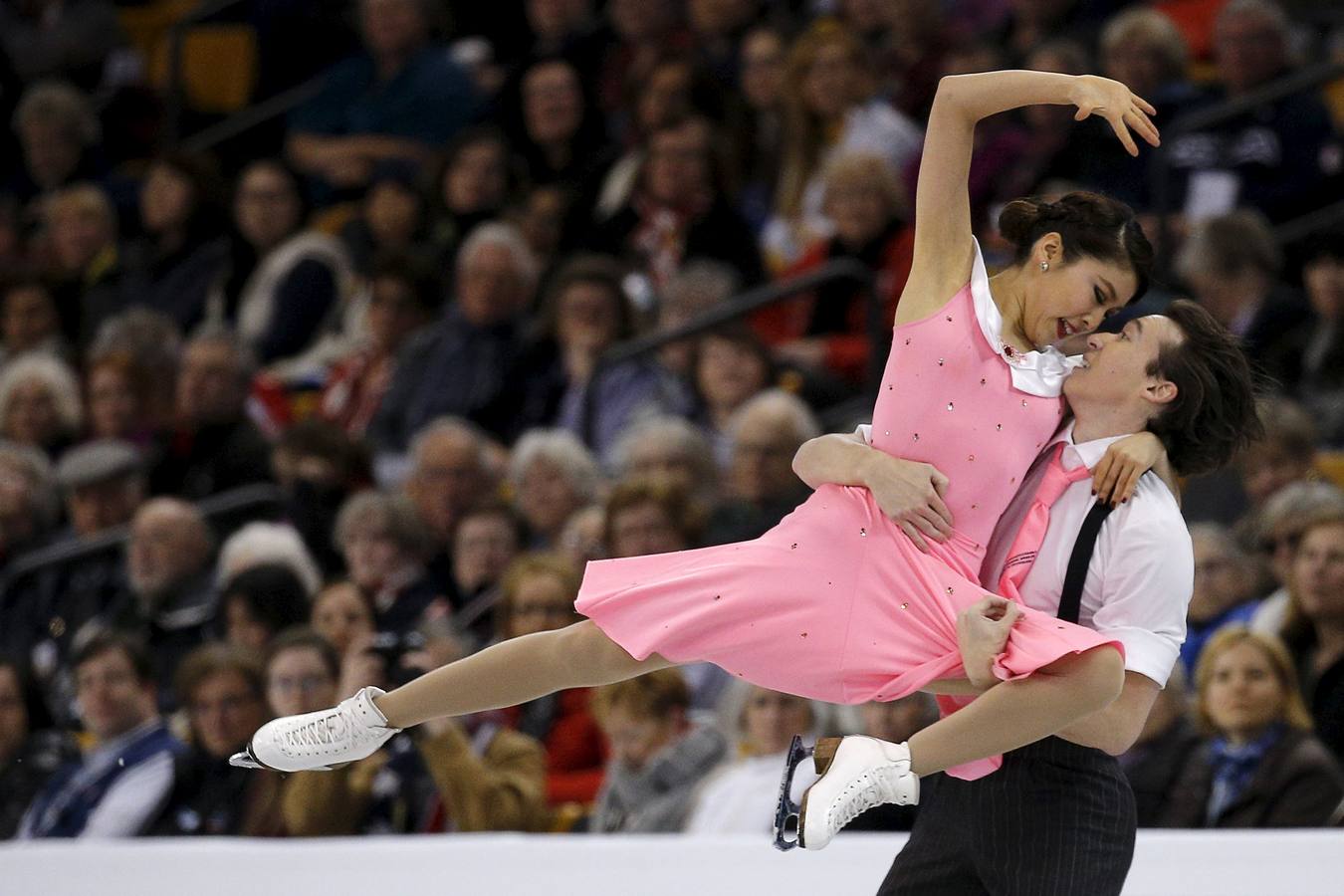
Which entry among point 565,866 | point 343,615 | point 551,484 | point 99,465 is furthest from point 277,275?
point 565,866

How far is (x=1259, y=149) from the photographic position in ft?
19.2

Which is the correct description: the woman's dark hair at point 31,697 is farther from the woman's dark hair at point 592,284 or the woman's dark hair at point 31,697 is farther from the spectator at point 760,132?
the spectator at point 760,132

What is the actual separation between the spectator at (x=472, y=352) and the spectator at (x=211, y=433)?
45cm

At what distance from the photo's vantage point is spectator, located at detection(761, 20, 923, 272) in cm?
675

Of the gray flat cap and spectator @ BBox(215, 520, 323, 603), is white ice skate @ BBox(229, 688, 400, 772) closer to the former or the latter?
spectator @ BBox(215, 520, 323, 603)

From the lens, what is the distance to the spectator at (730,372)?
5.91 m

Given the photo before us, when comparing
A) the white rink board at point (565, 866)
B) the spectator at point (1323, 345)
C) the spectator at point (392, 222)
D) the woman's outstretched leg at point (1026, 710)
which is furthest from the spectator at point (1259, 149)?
the woman's outstretched leg at point (1026, 710)

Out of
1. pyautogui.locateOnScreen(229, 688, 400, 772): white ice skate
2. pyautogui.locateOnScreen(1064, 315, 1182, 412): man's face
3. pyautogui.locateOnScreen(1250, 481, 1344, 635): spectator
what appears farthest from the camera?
pyautogui.locateOnScreen(1250, 481, 1344, 635): spectator

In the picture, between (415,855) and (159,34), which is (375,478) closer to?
(415,855)

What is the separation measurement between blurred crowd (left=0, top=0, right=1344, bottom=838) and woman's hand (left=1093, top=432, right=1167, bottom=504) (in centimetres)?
39

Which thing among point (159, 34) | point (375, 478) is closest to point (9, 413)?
point (375, 478)

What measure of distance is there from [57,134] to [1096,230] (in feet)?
22.1

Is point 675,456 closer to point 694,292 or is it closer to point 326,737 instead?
point 694,292

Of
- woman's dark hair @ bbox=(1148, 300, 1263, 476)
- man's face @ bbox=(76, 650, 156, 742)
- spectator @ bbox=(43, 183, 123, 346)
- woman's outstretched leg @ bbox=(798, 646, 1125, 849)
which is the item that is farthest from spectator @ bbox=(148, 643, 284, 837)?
spectator @ bbox=(43, 183, 123, 346)
